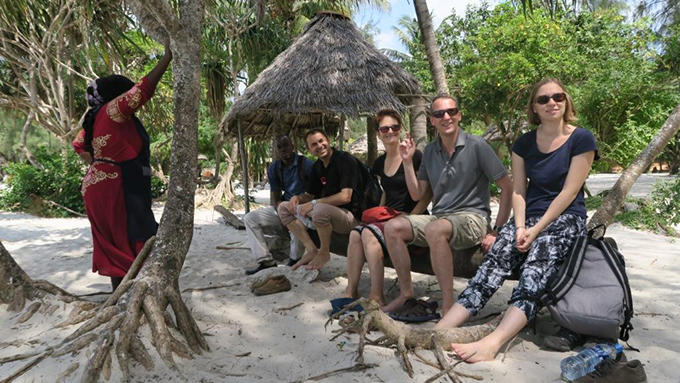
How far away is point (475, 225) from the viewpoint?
2.95 meters

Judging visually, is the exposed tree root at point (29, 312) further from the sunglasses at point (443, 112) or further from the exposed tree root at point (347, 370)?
the sunglasses at point (443, 112)

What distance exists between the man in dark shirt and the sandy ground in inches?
13.1

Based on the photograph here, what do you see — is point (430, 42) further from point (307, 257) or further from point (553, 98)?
point (307, 257)

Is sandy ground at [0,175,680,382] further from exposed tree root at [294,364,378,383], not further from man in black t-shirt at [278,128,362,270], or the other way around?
man in black t-shirt at [278,128,362,270]

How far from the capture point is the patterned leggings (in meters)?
2.48

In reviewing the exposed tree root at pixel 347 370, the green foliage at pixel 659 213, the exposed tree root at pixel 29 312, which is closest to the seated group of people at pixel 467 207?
the exposed tree root at pixel 347 370

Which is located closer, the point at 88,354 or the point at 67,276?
the point at 88,354

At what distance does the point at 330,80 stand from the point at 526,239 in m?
3.91

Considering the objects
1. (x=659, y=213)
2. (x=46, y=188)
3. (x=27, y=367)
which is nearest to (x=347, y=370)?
(x=27, y=367)

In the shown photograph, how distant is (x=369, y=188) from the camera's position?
4031mm

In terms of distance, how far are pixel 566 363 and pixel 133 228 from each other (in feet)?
9.57

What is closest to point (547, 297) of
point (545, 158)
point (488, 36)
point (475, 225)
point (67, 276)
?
point (475, 225)

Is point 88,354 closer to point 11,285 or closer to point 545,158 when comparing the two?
point 11,285

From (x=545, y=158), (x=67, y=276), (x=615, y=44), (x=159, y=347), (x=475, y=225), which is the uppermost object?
(x=615, y=44)
